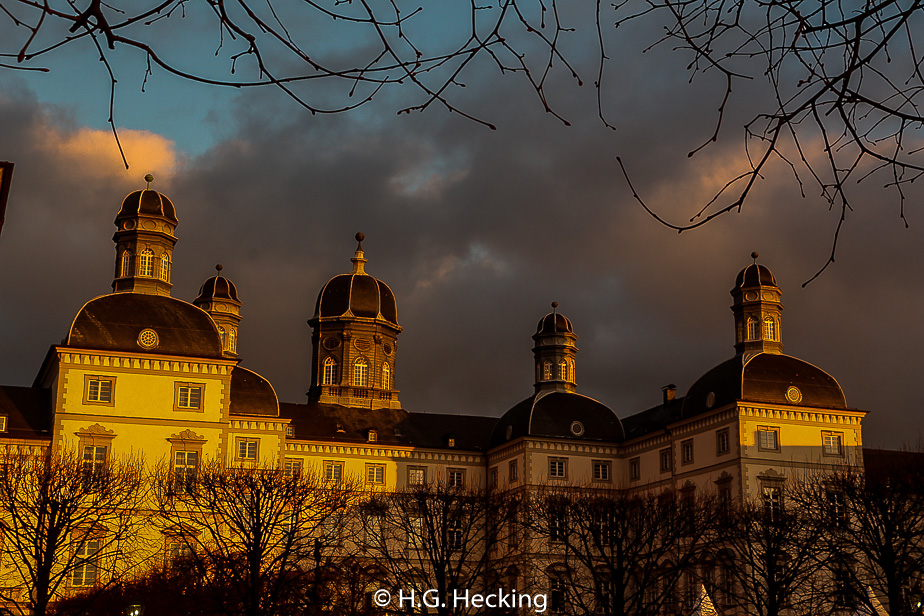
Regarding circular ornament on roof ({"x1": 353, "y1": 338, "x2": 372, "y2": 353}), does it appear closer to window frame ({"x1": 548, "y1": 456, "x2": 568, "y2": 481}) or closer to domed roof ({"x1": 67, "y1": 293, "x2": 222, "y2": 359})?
window frame ({"x1": 548, "y1": 456, "x2": 568, "y2": 481})

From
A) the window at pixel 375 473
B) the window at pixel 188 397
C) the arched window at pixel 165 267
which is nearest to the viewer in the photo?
the window at pixel 188 397

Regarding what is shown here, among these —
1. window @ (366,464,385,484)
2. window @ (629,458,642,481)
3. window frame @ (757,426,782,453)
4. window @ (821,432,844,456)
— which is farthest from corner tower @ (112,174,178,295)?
window @ (821,432,844,456)

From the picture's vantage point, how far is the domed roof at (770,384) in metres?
70.6

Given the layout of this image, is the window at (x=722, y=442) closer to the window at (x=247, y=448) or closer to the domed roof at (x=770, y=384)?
the domed roof at (x=770, y=384)

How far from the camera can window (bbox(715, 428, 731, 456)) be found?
70.4 m

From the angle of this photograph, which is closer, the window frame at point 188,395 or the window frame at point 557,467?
the window frame at point 188,395

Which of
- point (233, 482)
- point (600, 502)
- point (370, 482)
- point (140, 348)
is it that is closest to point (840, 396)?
point (600, 502)

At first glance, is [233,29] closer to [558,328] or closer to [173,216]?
[173,216]

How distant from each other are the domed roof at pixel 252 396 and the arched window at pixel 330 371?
606 inches

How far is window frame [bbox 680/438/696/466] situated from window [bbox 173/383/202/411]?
28526 millimetres

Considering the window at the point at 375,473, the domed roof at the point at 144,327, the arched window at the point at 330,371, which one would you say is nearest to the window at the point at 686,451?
the window at the point at 375,473

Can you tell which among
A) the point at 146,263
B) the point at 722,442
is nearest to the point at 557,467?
the point at 722,442

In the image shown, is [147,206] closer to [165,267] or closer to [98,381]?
[165,267]

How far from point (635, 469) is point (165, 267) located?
32.2 meters
